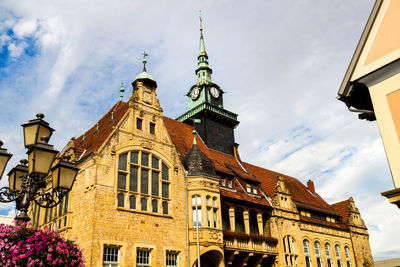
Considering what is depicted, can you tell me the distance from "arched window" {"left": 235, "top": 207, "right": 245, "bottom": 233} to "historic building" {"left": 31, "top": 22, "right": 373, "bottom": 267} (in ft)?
0.27

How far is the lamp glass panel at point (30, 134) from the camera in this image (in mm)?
9352

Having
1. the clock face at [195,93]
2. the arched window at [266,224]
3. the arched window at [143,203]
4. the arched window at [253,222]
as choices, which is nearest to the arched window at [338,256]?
the arched window at [266,224]

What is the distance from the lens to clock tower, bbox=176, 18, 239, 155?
35844 mm

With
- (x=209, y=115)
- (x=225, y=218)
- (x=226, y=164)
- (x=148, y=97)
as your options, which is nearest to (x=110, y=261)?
(x=225, y=218)

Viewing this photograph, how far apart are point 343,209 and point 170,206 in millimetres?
25589

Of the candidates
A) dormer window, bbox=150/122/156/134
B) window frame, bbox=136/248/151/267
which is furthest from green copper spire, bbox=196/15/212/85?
window frame, bbox=136/248/151/267

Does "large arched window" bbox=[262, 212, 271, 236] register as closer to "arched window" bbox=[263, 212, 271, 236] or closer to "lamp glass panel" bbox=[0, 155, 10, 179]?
"arched window" bbox=[263, 212, 271, 236]

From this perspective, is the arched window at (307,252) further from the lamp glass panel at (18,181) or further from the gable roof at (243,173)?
the lamp glass panel at (18,181)

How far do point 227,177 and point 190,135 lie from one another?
6.42 meters

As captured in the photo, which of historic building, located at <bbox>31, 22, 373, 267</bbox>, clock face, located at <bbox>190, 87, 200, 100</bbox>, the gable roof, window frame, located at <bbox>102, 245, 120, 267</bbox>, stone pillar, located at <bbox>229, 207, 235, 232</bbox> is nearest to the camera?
window frame, located at <bbox>102, 245, 120, 267</bbox>

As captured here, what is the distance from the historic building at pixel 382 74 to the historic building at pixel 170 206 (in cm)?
1353

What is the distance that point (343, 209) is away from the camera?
134ft

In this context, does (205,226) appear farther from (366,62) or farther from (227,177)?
(366,62)

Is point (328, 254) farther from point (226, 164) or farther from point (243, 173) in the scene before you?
point (226, 164)
